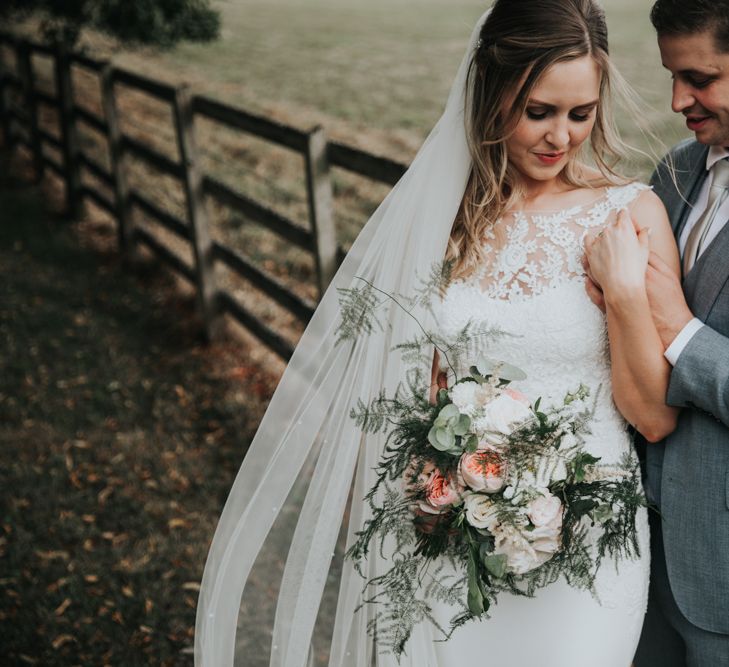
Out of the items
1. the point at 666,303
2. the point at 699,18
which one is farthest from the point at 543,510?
the point at 699,18

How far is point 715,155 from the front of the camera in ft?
7.59

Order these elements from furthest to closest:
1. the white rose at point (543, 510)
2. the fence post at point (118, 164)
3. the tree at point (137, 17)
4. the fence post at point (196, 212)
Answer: the tree at point (137, 17) < the fence post at point (118, 164) < the fence post at point (196, 212) < the white rose at point (543, 510)

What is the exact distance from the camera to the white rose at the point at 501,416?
80.2 inches

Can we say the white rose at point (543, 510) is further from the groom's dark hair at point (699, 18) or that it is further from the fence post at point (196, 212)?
the fence post at point (196, 212)

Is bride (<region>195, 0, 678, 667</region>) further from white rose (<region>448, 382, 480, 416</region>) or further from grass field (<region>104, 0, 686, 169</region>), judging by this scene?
grass field (<region>104, 0, 686, 169</region>)

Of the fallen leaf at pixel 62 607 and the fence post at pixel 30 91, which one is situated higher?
the fence post at pixel 30 91

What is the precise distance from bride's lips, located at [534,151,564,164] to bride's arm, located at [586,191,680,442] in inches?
9.5

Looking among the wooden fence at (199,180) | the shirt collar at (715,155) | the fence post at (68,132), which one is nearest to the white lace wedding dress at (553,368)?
the shirt collar at (715,155)

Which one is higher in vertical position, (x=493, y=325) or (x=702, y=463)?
(x=493, y=325)

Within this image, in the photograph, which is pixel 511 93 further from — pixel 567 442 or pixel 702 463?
pixel 702 463

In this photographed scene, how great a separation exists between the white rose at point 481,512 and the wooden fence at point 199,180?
1.97m

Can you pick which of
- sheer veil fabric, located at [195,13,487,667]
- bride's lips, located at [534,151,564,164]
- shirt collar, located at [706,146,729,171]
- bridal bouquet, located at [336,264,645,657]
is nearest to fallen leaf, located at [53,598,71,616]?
sheer veil fabric, located at [195,13,487,667]

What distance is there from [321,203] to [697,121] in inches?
99.6

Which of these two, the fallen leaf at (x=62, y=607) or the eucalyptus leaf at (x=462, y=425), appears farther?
the fallen leaf at (x=62, y=607)
